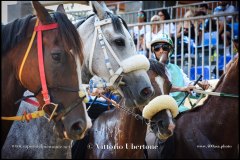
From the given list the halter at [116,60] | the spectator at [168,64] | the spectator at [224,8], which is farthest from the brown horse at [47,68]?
the spectator at [224,8]

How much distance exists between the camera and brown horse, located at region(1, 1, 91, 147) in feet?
12.0

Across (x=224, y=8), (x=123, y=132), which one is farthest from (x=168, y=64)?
(x=224, y=8)

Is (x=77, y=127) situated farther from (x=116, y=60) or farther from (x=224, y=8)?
(x=224, y=8)

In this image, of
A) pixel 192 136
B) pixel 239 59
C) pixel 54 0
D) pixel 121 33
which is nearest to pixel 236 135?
pixel 192 136

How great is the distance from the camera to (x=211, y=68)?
8.62m

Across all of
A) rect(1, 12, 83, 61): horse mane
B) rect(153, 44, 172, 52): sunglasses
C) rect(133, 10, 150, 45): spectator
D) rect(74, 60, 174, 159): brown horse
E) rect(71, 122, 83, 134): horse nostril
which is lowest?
rect(74, 60, 174, 159): brown horse

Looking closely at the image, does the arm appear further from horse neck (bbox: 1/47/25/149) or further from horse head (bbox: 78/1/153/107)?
horse neck (bbox: 1/47/25/149)

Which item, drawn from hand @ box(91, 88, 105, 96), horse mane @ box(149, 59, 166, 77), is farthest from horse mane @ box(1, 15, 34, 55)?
horse mane @ box(149, 59, 166, 77)

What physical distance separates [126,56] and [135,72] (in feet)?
0.74

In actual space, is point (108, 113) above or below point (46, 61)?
below

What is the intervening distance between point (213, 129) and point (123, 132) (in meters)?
1.02

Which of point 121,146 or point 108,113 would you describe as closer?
point 121,146

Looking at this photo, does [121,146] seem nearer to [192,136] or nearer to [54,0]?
[192,136]

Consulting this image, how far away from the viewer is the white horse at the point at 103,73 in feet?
15.2
